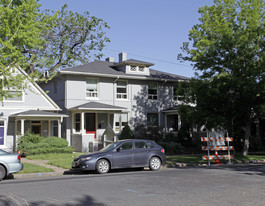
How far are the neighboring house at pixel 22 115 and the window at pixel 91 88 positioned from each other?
10.4 feet

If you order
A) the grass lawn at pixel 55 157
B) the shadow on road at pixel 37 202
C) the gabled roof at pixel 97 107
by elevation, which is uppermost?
the gabled roof at pixel 97 107

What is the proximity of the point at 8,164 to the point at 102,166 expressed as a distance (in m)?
3.83

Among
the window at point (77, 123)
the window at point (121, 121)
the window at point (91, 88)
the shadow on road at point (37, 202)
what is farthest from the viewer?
the window at point (121, 121)

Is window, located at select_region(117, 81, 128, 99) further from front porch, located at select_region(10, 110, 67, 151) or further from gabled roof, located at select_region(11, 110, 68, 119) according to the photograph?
gabled roof, located at select_region(11, 110, 68, 119)

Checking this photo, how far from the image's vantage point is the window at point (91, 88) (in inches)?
1069

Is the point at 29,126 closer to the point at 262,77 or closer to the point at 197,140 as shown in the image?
the point at 197,140

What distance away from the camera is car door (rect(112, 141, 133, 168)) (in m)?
14.2

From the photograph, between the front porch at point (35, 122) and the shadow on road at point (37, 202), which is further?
the front porch at point (35, 122)

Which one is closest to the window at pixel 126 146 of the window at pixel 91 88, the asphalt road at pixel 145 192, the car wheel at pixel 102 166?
the car wheel at pixel 102 166

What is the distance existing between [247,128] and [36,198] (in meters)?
19.5

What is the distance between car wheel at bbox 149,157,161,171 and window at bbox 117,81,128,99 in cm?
1421

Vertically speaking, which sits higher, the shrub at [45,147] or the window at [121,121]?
the window at [121,121]

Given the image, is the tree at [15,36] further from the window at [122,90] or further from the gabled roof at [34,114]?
the window at [122,90]

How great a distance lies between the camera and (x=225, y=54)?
883 inches
